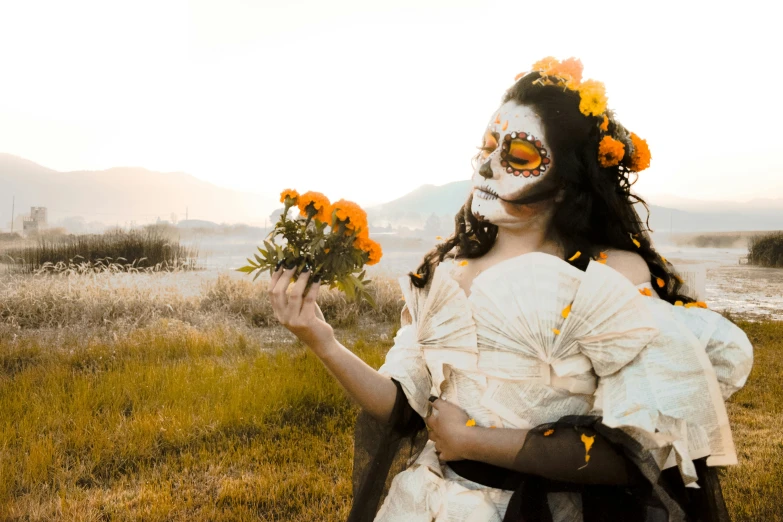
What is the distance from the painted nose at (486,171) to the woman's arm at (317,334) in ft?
1.86

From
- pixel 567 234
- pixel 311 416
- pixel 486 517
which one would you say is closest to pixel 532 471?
pixel 486 517

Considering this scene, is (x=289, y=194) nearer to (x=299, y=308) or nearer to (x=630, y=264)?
(x=299, y=308)

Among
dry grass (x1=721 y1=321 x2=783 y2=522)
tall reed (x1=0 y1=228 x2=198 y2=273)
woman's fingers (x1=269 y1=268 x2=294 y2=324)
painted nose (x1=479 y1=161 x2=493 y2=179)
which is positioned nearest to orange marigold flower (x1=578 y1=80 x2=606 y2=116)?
painted nose (x1=479 y1=161 x2=493 y2=179)

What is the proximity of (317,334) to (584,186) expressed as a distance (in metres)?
0.85

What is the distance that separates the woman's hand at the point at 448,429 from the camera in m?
1.44

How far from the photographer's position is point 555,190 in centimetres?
156

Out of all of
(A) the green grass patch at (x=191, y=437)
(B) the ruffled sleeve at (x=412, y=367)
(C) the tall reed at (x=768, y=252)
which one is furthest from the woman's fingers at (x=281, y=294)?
(C) the tall reed at (x=768, y=252)

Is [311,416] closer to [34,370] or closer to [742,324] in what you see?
[34,370]

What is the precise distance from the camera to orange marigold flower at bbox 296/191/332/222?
5.26 ft

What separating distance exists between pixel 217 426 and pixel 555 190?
117 inches

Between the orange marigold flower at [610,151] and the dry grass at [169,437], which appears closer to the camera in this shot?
the orange marigold flower at [610,151]

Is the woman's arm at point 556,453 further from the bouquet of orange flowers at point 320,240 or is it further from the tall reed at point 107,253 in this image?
the tall reed at point 107,253

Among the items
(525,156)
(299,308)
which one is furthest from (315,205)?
(525,156)

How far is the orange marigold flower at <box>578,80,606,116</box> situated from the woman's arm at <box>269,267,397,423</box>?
0.88 meters
